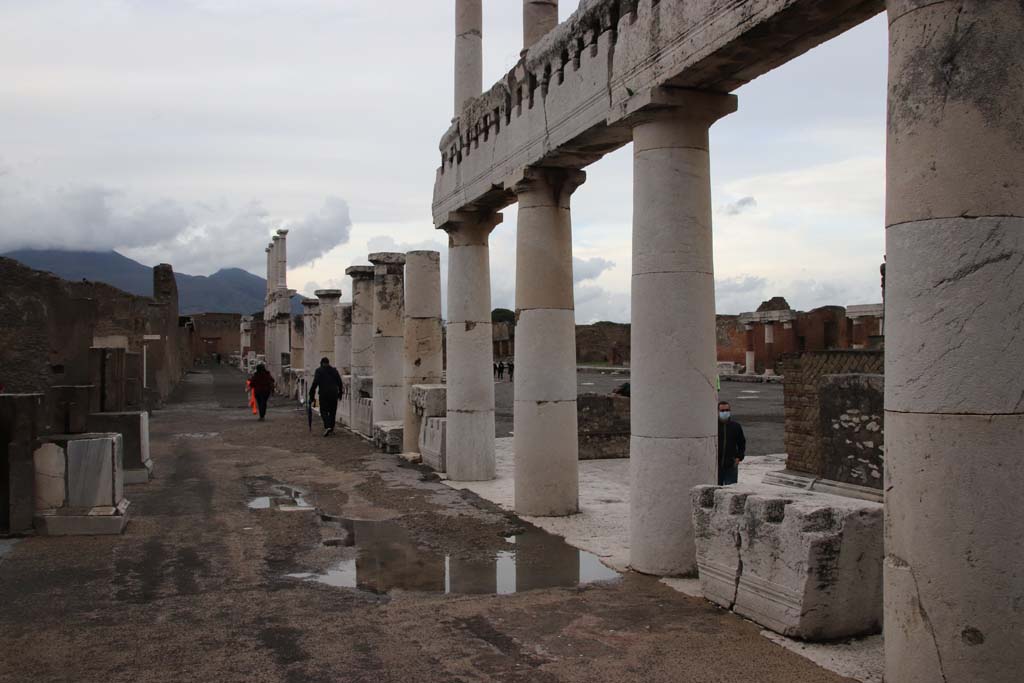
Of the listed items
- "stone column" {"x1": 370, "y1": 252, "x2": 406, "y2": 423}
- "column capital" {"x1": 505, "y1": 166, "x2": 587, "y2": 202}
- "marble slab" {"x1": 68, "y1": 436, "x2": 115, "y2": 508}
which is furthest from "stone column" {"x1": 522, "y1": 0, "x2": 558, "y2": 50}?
"stone column" {"x1": 370, "y1": 252, "x2": 406, "y2": 423}

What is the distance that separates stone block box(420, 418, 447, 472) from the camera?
1259 centimetres

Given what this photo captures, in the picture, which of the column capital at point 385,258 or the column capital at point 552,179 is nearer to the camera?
the column capital at point 552,179

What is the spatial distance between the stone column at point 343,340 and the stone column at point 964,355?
2023cm

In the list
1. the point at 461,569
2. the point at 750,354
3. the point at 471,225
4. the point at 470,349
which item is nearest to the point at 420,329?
the point at 470,349

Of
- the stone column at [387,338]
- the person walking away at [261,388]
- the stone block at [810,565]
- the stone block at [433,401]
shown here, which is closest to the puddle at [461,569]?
the stone block at [810,565]

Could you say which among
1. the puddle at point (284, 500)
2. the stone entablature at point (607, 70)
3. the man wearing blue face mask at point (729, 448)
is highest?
the stone entablature at point (607, 70)

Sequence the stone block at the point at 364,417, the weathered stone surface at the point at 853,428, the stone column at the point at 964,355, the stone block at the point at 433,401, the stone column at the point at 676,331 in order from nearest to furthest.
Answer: the stone column at the point at 964,355 → the stone column at the point at 676,331 → the weathered stone surface at the point at 853,428 → the stone block at the point at 433,401 → the stone block at the point at 364,417

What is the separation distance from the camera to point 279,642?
522cm

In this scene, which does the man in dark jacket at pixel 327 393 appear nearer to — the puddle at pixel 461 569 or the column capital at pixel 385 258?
the column capital at pixel 385 258

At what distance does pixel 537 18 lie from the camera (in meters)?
9.27

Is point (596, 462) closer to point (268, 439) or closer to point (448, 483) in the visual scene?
point (448, 483)

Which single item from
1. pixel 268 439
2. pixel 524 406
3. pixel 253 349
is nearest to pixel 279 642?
pixel 524 406

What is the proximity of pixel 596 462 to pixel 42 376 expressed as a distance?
25.6 ft

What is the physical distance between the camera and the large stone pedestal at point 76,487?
8.19 m
